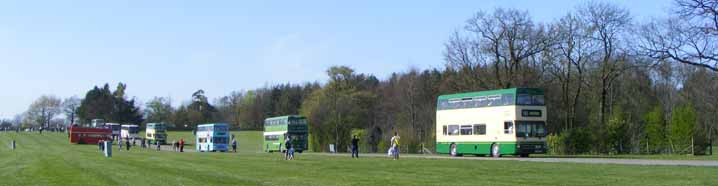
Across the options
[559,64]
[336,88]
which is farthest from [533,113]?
[336,88]

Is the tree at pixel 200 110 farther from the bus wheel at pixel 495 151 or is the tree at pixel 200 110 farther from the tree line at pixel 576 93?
the bus wheel at pixel 495 151

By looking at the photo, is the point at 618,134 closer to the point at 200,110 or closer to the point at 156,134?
the point at 156,134

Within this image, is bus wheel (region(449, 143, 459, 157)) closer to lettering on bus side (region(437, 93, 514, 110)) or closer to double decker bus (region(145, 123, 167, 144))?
lettering on bus side (region(437, 93, 514, 110))

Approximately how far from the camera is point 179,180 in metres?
25.5

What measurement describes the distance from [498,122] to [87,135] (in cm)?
7452

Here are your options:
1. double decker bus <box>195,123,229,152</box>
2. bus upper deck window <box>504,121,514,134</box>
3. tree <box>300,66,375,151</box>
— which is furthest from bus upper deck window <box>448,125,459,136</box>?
tree <box>300,66,375,151</box>

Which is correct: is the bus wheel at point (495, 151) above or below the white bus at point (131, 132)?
below

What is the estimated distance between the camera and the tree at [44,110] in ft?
609

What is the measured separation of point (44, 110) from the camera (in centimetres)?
18662

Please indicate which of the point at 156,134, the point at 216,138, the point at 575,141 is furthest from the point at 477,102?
the point at 156,134

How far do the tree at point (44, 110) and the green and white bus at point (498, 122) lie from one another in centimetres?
15556

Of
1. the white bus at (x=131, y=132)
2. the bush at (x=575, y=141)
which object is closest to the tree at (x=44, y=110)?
the white bus at (x=131, y=132)

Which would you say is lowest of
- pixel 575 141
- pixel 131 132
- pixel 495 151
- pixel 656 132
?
pixel 495 151

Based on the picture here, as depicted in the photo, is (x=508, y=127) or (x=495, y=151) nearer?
(x=508, y=127)
